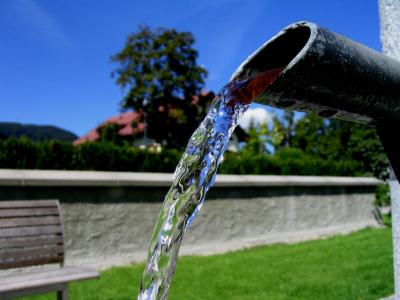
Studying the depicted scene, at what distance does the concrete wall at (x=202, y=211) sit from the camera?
5.84 meters

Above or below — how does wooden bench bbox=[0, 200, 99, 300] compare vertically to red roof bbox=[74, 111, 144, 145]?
below

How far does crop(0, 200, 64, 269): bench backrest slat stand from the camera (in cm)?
393

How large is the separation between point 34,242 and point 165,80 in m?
24.3

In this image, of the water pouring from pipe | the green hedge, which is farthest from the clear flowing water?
the green hedge

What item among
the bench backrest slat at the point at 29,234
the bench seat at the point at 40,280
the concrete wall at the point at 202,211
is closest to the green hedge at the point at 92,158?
the concrete wall at the point at 202,211

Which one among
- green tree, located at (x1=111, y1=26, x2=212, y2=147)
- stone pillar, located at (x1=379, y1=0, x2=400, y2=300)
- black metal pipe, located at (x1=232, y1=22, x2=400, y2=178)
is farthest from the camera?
green tree, located at (x1=111, y1=26, x2=212, y2=147)

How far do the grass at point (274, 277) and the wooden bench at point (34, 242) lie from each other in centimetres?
63

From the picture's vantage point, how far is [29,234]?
160 inches

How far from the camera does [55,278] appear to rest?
343cm

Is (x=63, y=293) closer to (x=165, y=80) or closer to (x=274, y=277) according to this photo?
(x=274, y=277)

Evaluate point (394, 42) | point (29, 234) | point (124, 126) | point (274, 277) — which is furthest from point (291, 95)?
point (124, 126)

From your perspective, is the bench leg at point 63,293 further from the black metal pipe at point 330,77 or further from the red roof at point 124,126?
the red roof at point 124,126

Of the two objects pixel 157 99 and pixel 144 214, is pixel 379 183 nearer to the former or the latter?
pixel 144 214

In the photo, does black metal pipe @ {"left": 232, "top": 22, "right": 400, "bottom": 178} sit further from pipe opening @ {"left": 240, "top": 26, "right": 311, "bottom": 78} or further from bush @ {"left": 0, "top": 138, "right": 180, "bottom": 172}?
bush @ {"left": 0, "top": 138, "right": 180, "bottom": 172}
